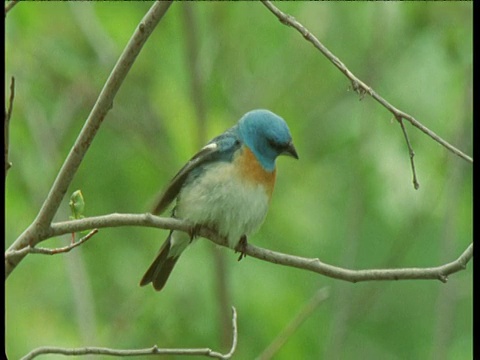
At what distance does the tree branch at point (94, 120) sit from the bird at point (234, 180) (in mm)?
1063

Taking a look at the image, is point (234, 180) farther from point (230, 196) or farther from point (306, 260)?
point (306, 260)

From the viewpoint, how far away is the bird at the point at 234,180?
3.79m

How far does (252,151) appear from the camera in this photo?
12.9 ft

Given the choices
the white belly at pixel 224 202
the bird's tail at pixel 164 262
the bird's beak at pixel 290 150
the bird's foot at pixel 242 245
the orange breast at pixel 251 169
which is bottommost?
the bird's tail at pixel 164 262

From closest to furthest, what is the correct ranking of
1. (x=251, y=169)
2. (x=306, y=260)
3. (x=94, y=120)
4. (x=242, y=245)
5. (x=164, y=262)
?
1. (x=94, y=120)
2. (x=306, y=260)
3. (x=242, y=245)
4. (x=251, y=169)
5. (x=164, y=262)

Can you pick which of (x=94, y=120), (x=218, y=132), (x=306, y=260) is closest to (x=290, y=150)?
(x=306, y=260)

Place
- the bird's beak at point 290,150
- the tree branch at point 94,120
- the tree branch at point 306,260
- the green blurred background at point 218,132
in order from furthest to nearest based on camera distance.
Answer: the green blurred background at point 218,132, the bird's beak at point 290,150, the tree branch at point 306,260, the tree branch at point 94,120

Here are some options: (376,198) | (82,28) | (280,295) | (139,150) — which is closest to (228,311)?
(280,295)

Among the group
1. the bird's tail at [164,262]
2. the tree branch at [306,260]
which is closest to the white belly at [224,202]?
the bird's tail at [164,262]

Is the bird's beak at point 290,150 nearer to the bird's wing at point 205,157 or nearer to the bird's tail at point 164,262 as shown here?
the bird's wing at point 205,157

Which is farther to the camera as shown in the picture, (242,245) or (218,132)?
(218,132)

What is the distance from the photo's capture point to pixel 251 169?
3.89 m

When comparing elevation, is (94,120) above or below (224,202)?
above

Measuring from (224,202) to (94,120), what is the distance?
4.20 ft
